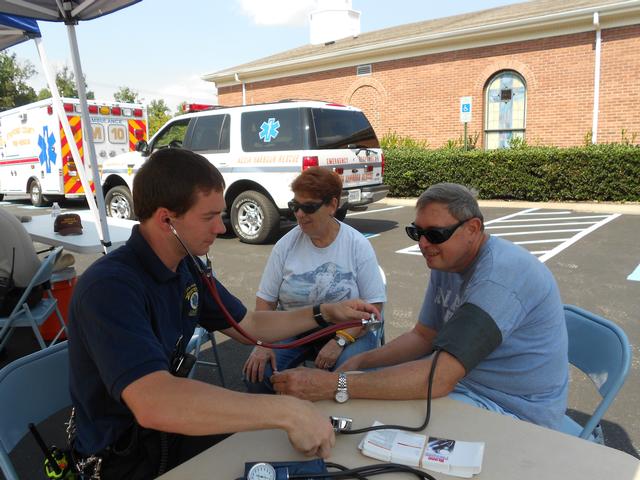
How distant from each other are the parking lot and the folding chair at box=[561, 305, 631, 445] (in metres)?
0.98

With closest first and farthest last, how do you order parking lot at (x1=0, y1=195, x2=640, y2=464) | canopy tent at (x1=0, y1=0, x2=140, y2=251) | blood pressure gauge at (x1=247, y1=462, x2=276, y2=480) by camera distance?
blood pressure gauge at (x1=247, y1=462, x2=276, y2=480), parking lot at (x1=0, y1=195, x2=640, y2=464), canopy tent at (x1=0, y1=0, x2=140, y2=251)

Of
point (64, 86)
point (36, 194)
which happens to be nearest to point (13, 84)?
point (64, 86)

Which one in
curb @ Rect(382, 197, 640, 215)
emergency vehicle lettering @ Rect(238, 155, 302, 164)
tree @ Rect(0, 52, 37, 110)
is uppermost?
tree @ Rect(0, 52, 37, 110)

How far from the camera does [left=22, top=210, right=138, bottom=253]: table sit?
4.21 m

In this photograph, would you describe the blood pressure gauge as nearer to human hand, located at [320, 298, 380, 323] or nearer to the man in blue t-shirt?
the man in blue t-shirt

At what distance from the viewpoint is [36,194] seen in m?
14.0

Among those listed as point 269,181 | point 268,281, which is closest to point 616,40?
point 269,181

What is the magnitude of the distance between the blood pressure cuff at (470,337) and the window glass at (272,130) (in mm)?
6326

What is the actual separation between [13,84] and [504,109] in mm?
39391

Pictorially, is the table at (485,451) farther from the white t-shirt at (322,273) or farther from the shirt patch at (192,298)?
the white t-shirt at (322,273)

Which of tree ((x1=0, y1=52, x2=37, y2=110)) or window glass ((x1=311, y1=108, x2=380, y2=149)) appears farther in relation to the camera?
Result: tree ((x1=0, y1=52, x2=37, y2=110))

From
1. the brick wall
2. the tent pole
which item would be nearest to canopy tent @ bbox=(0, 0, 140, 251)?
the tent pole

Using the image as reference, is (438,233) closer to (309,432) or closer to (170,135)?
(309,432)

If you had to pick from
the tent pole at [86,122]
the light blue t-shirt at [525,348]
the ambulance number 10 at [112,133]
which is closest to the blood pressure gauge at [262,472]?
the light blue t-shirt at [525,348]
